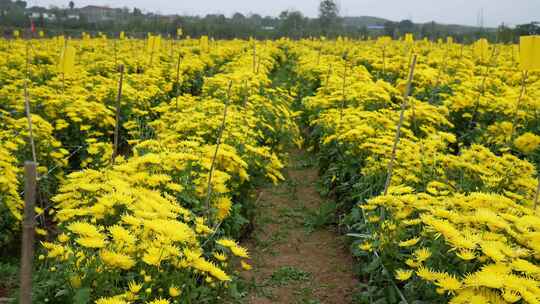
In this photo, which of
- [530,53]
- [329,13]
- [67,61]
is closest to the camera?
[530,53]

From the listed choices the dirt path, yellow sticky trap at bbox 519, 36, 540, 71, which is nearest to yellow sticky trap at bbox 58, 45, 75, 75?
the dirt path

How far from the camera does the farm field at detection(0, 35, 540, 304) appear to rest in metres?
2.56

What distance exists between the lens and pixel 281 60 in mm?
21812

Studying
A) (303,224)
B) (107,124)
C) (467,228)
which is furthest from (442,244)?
(107,124)

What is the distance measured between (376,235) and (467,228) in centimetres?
85

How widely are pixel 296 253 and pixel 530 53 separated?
9.45 ft

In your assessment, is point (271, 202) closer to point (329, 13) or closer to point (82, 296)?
point (82, 296)

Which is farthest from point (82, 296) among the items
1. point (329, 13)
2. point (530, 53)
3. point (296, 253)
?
point (329, 13)

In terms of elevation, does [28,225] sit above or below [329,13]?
below

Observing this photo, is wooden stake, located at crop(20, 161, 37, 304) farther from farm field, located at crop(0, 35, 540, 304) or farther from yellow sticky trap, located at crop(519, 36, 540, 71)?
yellow sticky trap, located at crop(519, 36, 540, 71)

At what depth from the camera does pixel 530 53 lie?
4457mm

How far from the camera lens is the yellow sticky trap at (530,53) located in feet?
14.6

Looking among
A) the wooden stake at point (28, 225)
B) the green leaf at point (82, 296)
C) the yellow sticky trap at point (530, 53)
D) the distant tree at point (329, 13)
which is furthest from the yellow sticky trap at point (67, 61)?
the distant tree at point (329, 13)

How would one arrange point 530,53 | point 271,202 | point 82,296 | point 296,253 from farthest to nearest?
point 271,202 → point 296,253 → point 530,53 → point 82,296
